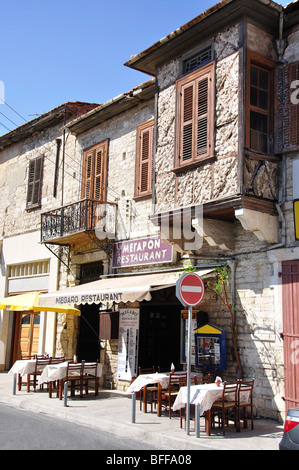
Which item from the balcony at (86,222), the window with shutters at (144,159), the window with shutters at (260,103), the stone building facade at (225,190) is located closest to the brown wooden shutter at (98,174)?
the balcony at (86,222)

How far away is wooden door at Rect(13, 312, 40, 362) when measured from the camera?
57.2ft

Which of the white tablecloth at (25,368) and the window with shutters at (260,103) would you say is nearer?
the window with shutters at (260,103)

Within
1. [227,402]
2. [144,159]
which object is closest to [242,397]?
[227,402]

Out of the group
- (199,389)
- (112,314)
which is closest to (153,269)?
(112,314)

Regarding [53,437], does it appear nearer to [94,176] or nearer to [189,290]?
[189,290]

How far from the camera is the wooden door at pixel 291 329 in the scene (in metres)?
8.94

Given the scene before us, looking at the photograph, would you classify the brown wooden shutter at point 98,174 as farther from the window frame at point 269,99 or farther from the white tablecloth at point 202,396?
the white tablecloth at point 202,396

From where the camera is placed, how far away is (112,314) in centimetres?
1345

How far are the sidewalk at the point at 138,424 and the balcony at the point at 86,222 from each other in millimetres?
4469

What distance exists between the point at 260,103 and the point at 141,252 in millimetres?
5152

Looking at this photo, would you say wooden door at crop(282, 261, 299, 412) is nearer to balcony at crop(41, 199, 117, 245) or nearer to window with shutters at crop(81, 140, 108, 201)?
balcony at crop(41, 199, 117, 245)

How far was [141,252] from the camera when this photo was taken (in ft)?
43.1

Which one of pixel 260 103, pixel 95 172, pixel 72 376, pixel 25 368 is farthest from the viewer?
pixel 95 172

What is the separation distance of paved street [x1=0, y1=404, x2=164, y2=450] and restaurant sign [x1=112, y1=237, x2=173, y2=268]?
4.75 meters
